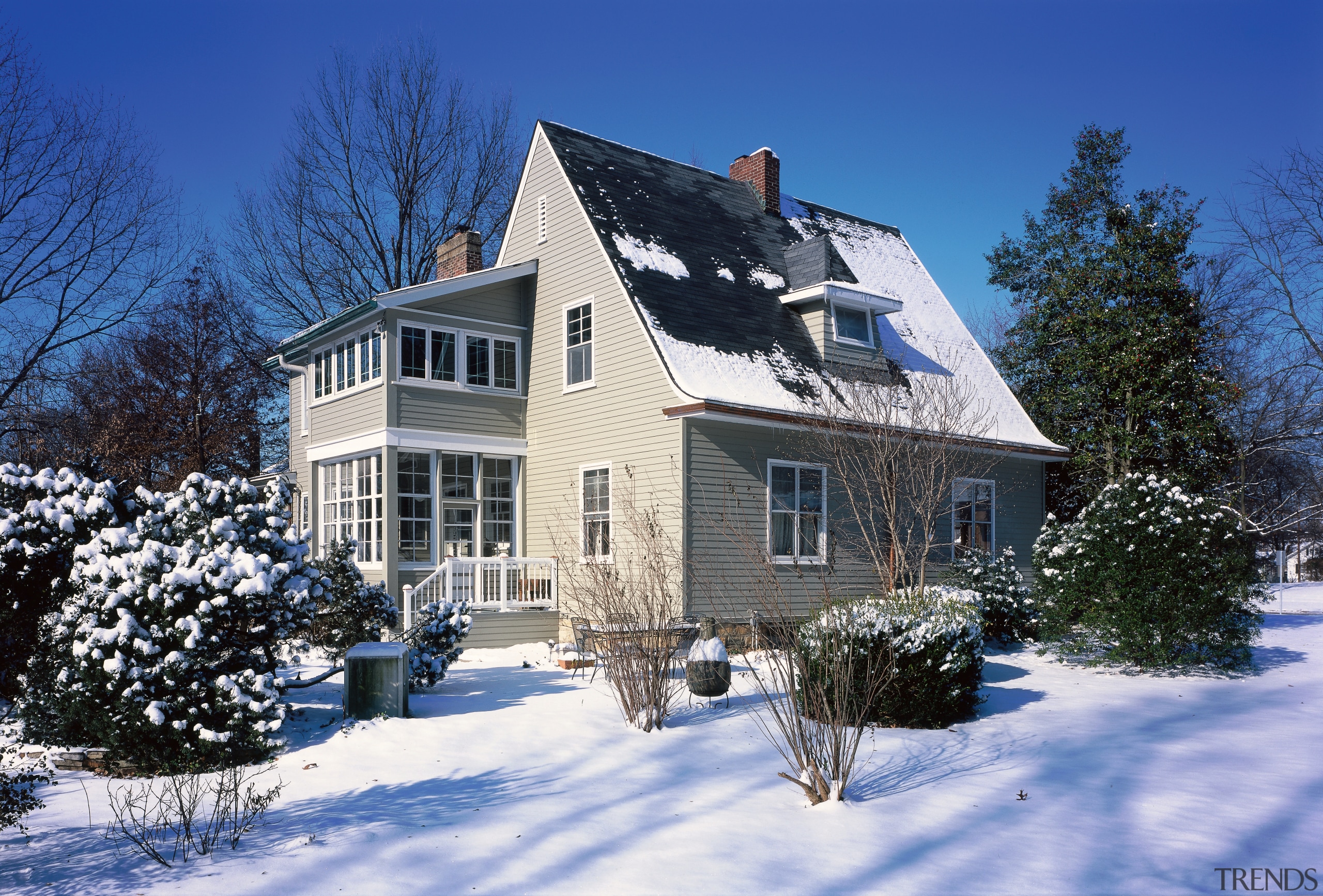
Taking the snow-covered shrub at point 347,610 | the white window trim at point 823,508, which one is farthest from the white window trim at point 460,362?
the white window trim at point 823,508

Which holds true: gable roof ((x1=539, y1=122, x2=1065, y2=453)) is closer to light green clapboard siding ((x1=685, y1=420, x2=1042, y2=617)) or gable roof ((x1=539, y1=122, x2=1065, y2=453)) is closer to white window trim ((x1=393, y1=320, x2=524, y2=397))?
light green clapboard siding ((x1=685, y1=420, x2=1042, y2=617))

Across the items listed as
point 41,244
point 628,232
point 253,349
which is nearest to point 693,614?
point 628,232

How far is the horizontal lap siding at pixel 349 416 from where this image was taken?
15930mm

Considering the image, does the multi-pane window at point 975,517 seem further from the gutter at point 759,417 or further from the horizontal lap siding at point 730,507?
the horizontal lap siding at point 730,507

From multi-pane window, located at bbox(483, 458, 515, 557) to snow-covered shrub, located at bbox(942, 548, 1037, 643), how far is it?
24.9ft

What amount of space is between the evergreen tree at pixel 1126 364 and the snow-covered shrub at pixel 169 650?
16.7m

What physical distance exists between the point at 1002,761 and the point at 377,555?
11.2 metres

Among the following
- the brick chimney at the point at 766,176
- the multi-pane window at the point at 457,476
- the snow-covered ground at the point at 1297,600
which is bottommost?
the snow-covered ground at the point at 1297,600

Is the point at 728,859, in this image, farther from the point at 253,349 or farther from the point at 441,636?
the point at 253,349

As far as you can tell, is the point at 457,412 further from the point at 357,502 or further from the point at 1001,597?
the point at 1001,597

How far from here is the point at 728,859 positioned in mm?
5254

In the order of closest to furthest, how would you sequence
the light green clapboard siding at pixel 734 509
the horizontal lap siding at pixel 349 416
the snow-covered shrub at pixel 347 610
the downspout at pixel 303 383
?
the snow-covered shrub at pixel 347 610, the light green clapboard siding at pixel 734 509, the horizontal lap siding at pixel 349 416, the downspout at pixel 303 383

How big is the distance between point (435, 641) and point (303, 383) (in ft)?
36.5

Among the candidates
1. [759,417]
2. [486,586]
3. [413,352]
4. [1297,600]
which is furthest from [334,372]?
[1297,600]
